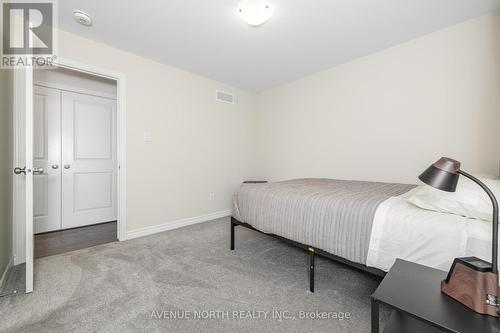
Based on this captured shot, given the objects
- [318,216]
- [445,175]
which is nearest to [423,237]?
[445,175]

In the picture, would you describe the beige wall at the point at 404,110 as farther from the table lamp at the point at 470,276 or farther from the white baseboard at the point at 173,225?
the table lamp at the point at 470,276

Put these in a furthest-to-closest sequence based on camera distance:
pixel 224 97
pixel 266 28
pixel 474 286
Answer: pixel 224 97, pixel 266 28, pixel 474 286

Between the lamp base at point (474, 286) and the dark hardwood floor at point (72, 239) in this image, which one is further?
the dark hardwood floor at point (72, 239)

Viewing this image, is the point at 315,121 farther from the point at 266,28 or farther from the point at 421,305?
the point at 421,305

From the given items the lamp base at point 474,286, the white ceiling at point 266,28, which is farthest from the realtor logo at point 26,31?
the lamp base at point 474,286

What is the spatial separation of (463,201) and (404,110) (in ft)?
5.96

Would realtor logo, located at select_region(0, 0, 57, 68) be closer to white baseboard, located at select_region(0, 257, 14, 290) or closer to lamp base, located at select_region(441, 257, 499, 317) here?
white baseboard, located at select_region(0, 257, 14, 290)

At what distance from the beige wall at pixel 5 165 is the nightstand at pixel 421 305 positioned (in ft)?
8.72

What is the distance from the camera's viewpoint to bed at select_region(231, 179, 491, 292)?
1025 millimetres

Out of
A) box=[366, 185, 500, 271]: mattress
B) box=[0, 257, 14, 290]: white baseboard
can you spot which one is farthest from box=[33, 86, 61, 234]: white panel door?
box=[366, 185, 500, 271]: mattress

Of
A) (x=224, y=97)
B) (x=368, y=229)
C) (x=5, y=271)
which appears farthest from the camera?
(x=224, y=97)

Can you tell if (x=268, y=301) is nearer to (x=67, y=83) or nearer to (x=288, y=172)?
(x=288, y=172)

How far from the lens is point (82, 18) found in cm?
202

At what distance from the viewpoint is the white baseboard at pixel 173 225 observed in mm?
2742
